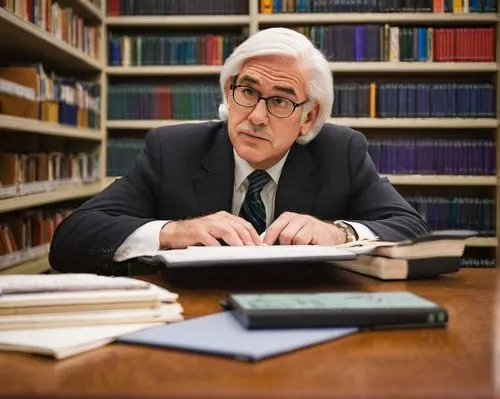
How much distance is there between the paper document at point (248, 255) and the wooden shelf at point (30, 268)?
6.11 feet

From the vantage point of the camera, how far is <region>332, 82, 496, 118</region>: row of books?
4.03 meters

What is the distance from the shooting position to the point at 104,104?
4168 mm

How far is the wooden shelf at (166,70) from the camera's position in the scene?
4051 millimetres

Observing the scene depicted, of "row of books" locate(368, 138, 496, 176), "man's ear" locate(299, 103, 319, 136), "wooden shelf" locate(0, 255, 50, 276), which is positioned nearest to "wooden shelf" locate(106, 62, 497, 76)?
"row of books" locate(368, 138, 496, 176)

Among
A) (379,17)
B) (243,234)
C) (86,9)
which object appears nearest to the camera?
(243,234)

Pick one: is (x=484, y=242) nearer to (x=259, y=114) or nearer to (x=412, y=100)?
(x=412, y=100)

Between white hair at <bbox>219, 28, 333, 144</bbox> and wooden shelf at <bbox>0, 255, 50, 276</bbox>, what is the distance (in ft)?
4.75

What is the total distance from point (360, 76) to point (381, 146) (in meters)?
0.50

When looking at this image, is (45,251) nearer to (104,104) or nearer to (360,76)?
(104,104)

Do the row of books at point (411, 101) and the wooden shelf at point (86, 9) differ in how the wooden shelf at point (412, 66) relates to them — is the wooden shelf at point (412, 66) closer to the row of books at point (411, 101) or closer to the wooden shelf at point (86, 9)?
the row of books at point (411, 101)

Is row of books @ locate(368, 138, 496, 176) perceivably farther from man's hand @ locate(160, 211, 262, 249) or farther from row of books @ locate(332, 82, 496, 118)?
man's hand @ locate(160, 211, 262, 249)

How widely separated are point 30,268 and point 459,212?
251 cm

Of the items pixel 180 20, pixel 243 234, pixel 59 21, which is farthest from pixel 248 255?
pixel 180 20

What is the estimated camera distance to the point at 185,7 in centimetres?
407
